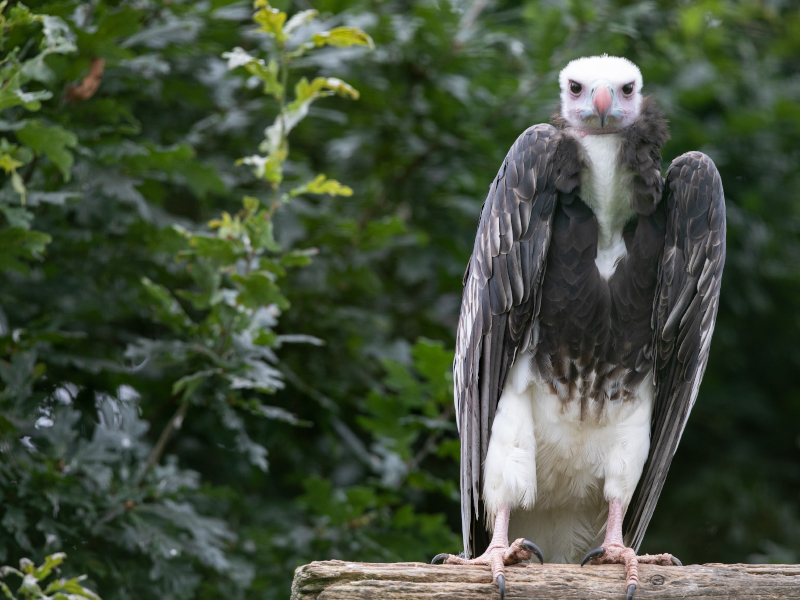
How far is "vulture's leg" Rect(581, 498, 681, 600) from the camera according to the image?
135 inches

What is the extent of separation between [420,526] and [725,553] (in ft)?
12.9

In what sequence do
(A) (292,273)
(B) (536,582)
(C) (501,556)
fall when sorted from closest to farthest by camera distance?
(B) (536,582), (C) (501,556), (A) (292,273)

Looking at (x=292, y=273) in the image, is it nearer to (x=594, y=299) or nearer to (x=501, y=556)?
(x=594, y=299)

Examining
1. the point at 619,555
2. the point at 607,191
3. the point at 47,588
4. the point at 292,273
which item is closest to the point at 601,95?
the point at 607,191

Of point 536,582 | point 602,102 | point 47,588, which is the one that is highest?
point 602,102

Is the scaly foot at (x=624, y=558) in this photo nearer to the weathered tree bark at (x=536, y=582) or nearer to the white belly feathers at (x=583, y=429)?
the weathered tree bark at (x=536, y=582)

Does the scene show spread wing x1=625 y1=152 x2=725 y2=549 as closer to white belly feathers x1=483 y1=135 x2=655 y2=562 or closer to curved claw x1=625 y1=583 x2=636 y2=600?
white belly feathers x1=483 y1=135 x2=655 y2=562

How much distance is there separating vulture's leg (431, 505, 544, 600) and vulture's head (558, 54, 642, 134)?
1.83m

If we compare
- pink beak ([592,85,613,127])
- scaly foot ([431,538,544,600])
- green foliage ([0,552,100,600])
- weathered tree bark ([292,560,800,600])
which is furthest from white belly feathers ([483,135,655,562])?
green foliage ([0,552,100,600])

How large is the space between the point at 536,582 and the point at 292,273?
115 inches

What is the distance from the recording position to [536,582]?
3.27 meters

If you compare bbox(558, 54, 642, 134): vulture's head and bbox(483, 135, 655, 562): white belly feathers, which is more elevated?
bbox(558, 54, 642, 134): vulture's head

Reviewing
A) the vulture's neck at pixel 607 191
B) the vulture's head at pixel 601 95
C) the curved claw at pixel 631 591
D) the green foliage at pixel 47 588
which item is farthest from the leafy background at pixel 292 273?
the curved claw at pixel 631 591

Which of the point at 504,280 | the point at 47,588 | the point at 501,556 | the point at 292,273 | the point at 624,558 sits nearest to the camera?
the point at 47,588
